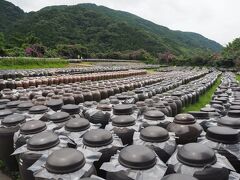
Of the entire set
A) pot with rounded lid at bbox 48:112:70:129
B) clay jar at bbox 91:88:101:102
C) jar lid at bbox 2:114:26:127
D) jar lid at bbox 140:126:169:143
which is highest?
jar lid at bbox 140:126:169:143

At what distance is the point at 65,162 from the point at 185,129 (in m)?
2.39

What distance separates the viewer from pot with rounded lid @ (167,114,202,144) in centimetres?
435

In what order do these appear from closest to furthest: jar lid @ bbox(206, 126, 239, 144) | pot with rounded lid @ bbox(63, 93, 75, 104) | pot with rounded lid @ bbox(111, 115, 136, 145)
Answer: jar lid @ bbox(206, 126, 239, 144) < pot with rounded lid @ bbox(111, 115, 136, 145) < pot with rounded lid @ bbox(63, 93, 75, 104)

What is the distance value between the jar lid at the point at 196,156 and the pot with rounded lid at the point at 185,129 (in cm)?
116

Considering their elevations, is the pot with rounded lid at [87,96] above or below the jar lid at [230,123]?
below

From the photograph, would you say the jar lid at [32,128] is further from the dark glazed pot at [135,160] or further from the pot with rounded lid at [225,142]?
the pot with rounded lid at [225,142]

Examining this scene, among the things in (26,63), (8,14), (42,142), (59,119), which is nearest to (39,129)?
(59,119)

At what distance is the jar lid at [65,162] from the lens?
2900mm

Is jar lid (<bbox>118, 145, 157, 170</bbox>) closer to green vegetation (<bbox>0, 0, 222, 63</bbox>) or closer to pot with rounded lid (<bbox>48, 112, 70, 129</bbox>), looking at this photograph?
pot with rounded lid (<bbox>48, 112, 70, 129</bbox>)

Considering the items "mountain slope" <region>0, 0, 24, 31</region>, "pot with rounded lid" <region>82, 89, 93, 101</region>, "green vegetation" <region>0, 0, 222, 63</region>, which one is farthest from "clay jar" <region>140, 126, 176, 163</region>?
"mountain slope" <region>0, 0, 24, 31</region>

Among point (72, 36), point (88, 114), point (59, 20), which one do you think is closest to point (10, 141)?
point (88, 114)

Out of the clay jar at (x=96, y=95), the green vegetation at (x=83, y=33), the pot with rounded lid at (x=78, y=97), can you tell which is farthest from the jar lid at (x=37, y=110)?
the green vegetation at (x=83, y=33)

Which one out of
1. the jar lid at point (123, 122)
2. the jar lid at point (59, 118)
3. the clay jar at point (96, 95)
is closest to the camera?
the jar lid at point (123, 122)

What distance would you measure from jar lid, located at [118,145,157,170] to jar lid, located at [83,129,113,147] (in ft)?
1.95
